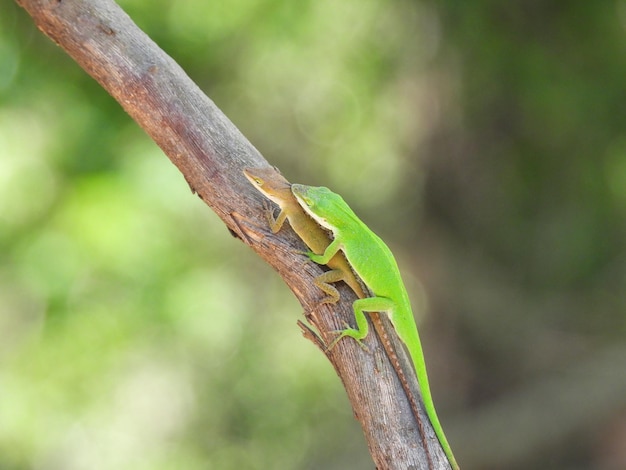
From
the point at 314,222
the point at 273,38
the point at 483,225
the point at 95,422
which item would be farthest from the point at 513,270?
the point at 314,222

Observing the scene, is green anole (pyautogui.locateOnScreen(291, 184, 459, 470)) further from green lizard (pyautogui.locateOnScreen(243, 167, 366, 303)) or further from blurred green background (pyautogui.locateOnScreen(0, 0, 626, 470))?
blurred green background (pyautogui.locateOnScreen(0, 0, 626, 470))

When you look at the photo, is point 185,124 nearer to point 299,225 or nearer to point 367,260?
point 299,225

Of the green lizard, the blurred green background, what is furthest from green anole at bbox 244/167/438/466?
the blurred green background

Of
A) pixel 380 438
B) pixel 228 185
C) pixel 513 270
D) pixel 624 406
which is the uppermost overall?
pixel 513 270

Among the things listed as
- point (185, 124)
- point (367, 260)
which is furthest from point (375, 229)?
point (185, 124)

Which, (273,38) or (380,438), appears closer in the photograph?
(380,438)

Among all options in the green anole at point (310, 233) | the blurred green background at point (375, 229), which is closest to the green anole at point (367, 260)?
the green anole at point (310, 233)

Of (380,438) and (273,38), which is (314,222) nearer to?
(380,438)
